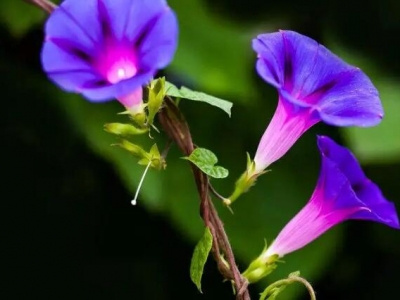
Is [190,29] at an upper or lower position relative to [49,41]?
lower

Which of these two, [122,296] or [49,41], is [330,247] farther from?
[49,41]

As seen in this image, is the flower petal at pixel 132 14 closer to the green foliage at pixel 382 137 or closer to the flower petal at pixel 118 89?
the flower petal at pixel 118 89

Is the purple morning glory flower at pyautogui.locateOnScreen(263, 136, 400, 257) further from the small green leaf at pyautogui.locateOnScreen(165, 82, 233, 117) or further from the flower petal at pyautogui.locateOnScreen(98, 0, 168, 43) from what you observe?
the flower petal at pyautogui.locateOnScreen(98, 0, 168, 43)

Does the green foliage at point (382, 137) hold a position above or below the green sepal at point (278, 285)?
below

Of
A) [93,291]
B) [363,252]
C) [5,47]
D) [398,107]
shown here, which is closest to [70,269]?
[93,291]

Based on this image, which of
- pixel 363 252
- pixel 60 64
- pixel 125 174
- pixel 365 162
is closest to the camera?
pixel 60 64

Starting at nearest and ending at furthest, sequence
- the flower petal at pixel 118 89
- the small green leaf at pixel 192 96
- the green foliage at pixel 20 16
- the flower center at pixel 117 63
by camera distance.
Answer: the flower petal at pixel 118 89 → the flower center at pixel 117 63 → the small green leaf at pixel 192 96 → the green foliage at pixel 20 16

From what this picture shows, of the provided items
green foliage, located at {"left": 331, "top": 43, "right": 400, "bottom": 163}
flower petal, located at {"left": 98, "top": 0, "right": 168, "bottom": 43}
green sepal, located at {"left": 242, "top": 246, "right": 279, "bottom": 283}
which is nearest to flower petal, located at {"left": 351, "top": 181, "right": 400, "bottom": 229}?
green sepal, located at {"left": 242, "top": 246, "right": 279, "bottom": 283}

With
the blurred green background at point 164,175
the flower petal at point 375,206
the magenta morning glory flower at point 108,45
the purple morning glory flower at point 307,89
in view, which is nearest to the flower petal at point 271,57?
the purple morning glory flower at point 307,89
